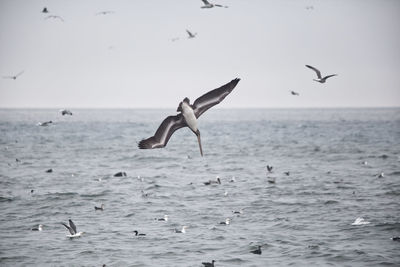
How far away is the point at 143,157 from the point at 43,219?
31.7 meters

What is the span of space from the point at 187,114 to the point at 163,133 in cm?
61

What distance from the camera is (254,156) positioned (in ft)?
187

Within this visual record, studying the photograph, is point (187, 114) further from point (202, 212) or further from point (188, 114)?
point (202, 212)

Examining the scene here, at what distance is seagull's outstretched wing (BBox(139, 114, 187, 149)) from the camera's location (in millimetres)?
11945

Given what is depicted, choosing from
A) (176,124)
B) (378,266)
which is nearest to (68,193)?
(378,266)

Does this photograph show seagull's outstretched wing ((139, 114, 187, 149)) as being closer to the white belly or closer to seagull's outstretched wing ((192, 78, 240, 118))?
the white belly

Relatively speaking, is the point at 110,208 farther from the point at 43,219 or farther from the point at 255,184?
the point at 255,184

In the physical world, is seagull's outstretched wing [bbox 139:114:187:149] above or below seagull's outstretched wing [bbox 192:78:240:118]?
below

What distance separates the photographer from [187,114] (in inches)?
476

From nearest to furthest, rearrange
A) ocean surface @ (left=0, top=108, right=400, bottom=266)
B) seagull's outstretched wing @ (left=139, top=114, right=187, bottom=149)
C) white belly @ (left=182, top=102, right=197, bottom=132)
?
seagull's outstretched wing @ (left=139, top=114, right=187, bottom=149), white belly @ (left=182, top=102, right=197, bottom=132), ocean surface @ (left=0, top=108, right=400, bottom=266)

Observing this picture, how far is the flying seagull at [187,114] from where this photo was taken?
12031 mm

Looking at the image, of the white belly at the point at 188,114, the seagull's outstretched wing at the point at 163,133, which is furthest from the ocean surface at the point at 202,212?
the white belly at the point at 188,114

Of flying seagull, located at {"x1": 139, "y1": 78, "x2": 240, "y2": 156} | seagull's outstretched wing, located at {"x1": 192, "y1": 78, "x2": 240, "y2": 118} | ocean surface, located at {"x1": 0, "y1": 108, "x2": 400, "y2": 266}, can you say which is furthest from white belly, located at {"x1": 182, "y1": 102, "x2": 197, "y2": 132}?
ocean surface, located at {"x1": 0, "y1": 108, "x2": 400, "y2": 266}

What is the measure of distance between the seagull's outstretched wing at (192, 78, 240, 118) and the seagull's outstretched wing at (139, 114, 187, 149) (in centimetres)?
39
